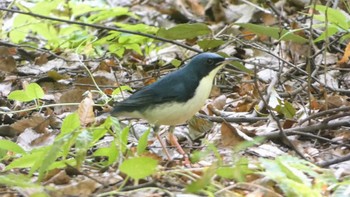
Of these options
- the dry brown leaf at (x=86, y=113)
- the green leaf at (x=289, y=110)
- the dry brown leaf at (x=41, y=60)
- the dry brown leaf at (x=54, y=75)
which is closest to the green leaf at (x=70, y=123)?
the dry brown leaf at (x=86, y=113)

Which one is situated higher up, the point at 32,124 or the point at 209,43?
the point at 209,43

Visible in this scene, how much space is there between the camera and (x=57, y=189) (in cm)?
345

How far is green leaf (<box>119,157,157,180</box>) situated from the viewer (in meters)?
3.19

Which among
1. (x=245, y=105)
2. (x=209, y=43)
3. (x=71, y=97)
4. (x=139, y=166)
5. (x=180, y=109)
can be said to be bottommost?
(x=245, y=105)

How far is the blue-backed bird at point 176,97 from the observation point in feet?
13.9

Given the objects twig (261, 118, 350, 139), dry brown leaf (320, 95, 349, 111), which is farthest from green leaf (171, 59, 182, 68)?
twig (261, 118, 350, 139)

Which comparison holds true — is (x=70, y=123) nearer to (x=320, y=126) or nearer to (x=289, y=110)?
(x=320, y=126)

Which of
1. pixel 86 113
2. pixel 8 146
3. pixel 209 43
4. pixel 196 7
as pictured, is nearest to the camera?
pixel 8 146

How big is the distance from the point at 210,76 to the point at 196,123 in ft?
1.94

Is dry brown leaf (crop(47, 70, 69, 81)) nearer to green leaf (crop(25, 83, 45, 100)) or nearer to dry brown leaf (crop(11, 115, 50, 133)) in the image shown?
dry brown leaf (crop(11, 115, 50, 133))

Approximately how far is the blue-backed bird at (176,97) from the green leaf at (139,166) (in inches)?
40.2

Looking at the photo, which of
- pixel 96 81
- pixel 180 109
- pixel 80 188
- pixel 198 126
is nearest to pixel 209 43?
pixel 96 81

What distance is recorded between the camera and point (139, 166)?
10.5ft

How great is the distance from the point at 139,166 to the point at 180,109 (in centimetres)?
104
